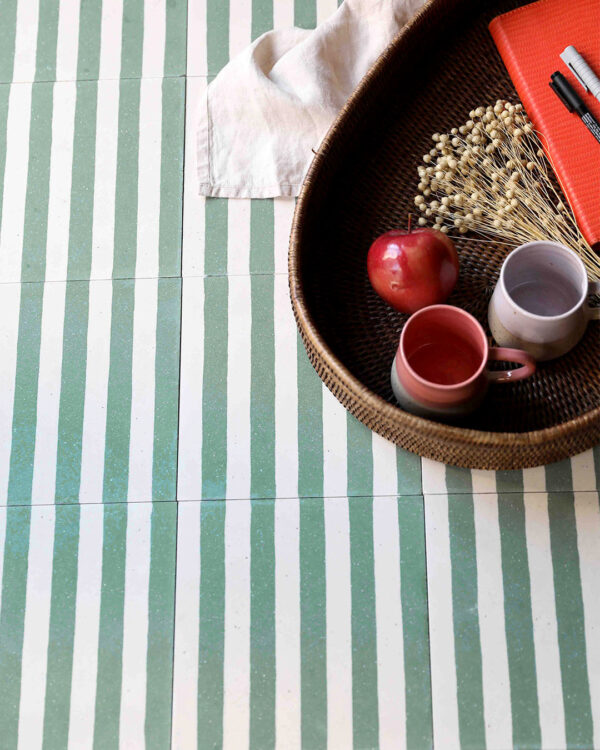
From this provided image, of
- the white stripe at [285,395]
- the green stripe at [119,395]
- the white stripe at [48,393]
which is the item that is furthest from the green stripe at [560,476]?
the white stripe at [48,393]

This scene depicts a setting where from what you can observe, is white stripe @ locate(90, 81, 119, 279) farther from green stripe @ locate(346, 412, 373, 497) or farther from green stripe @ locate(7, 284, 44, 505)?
green stripe @ locate(346, 412, 373, 497)

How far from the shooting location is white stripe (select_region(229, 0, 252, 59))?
48.7 inches

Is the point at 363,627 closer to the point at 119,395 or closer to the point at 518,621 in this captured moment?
the point at 518,621

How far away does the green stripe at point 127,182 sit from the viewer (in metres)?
1.16

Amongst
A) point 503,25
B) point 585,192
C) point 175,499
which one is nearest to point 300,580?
point 175,499

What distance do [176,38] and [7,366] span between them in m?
0.57

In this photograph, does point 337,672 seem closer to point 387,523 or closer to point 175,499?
point 387,523

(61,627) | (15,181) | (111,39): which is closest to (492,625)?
(61,627)

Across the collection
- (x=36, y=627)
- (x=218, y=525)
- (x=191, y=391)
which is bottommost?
(x=36, y=627)

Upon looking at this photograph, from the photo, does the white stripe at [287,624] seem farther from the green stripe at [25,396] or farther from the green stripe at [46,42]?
the green stripe at [46,42]

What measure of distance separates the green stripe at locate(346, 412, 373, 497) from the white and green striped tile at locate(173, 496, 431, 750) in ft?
0.05

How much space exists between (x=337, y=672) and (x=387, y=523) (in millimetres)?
197

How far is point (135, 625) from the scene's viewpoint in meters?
1.04

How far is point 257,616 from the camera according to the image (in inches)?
40.7
